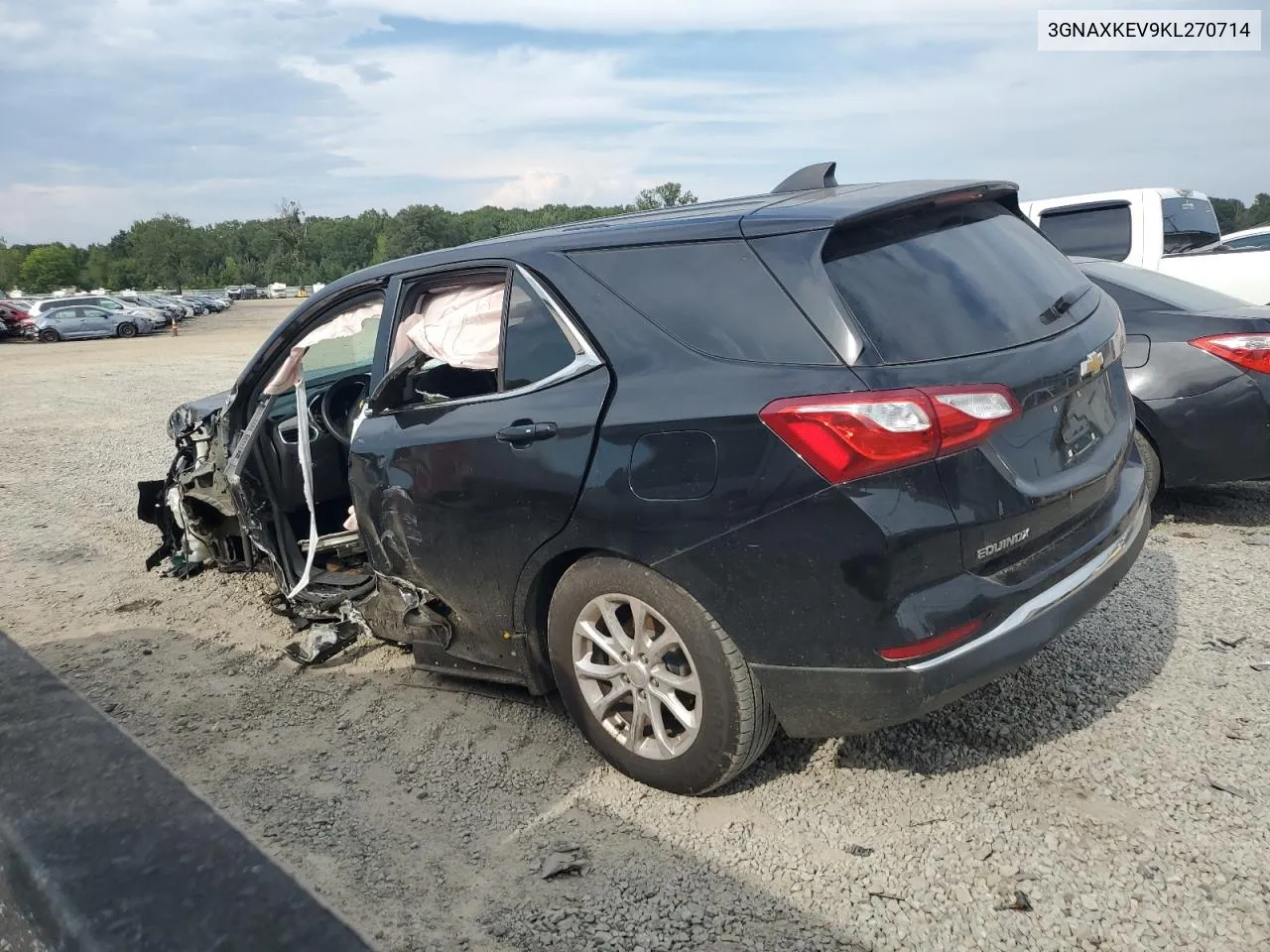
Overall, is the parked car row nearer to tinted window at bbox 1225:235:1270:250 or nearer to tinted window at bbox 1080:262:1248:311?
tinted window at bbox 1225:235:1270:250

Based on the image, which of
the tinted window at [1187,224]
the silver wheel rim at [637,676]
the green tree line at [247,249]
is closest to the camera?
the silver wheel rim at [637,676]

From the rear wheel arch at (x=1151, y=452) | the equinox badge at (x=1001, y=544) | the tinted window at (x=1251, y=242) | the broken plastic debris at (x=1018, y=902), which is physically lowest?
the broken plastic debris at (x=1018, y=902)

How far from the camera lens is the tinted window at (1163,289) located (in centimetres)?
534

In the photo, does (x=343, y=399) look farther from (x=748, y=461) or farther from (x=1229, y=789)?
(x=1229, y=789)

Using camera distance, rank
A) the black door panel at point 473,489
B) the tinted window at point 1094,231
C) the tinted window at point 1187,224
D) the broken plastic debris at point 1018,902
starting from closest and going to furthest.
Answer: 1. the broken plastic debris at point 1018,902
2. the black door panel at point 473,489
3. the tinted window at point 1094,231
4. the tinted window at point 1187,224

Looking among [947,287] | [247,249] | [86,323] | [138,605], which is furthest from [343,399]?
[247,249]

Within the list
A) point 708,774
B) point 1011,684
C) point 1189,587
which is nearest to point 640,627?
point 708,774

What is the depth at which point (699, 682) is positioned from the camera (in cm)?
287

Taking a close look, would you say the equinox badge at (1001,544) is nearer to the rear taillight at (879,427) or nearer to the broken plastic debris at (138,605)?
the rear taillight at (879,427)

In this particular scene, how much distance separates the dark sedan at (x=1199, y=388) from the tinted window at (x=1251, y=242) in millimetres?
8037

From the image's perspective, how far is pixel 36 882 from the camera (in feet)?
9.02

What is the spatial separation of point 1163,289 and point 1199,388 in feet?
2.63

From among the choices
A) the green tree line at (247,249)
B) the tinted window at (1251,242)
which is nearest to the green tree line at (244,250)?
the green tree line at (247,249)

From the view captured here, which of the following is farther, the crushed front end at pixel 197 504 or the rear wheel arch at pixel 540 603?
the crushed front end at pixel 197 504
